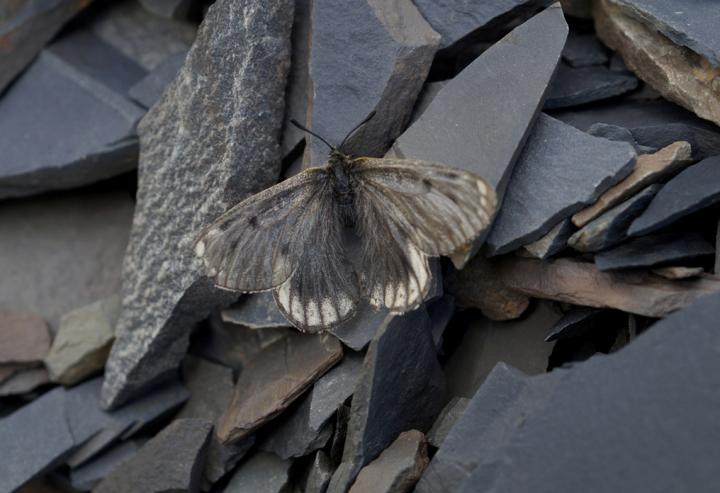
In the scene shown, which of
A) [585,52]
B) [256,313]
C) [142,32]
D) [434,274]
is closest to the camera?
[434,274]

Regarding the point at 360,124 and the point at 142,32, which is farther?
the point at 142,32

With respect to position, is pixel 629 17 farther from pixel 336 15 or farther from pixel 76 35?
pixel 76 35

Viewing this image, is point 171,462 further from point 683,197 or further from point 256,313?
point 683,197

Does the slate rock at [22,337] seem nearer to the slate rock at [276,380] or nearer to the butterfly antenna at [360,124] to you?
the slate rock at [276,380]

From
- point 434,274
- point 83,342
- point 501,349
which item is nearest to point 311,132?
point 434,274

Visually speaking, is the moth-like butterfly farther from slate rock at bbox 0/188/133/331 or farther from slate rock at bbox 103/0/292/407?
slate rock at bbox 0/188/133/331

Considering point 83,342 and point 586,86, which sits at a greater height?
point 586,86

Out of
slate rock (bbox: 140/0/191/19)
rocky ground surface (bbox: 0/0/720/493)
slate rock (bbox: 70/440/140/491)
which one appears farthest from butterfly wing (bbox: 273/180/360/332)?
slate rock (bbox: 140/0/191/19)

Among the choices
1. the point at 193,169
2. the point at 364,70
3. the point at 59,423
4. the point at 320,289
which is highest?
the point at 364,70
